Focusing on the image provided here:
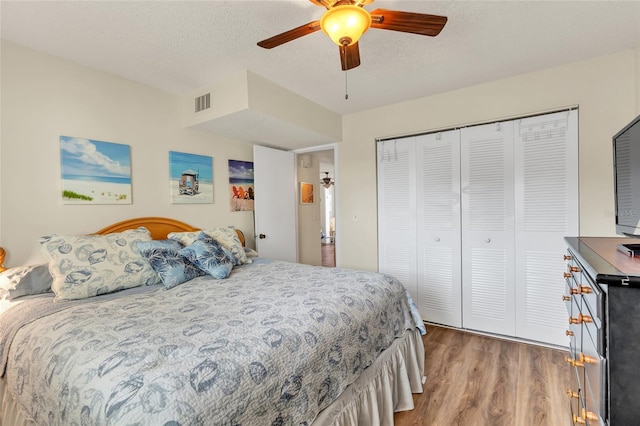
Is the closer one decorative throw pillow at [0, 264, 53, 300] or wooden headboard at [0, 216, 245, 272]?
decorative throw pillow at [0, 264, 53, 300]

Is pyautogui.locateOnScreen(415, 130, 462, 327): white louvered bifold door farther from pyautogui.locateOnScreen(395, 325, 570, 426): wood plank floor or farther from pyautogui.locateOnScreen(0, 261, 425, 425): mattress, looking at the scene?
pyautogui.locateOnScreen(0, 261, 425, 425): mattress

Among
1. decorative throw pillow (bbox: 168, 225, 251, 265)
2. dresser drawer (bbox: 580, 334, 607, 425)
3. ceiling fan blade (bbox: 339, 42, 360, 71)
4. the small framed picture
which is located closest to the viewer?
dresser drawer (bbox: 580, 334, 607, 425)

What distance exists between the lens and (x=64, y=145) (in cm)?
207

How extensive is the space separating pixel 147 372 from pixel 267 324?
17.9 inches

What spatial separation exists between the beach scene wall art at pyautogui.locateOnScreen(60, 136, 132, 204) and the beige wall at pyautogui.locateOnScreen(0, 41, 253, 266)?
5 centimetres

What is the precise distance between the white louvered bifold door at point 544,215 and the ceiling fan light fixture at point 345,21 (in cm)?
206

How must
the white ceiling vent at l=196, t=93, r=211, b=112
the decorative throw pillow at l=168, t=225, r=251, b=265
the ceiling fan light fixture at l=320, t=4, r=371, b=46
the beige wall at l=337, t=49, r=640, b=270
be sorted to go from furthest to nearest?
1. the white ceiling vent at l=196, t=93, r=211, b=112
2. the decorative throw pillow at l=168, t=225, r=251, b=265
3. the beige wall at l=337, t=49, r=640, b=270
4. the ceiling fan light fixture at l=320, t=4, r=371, b=46

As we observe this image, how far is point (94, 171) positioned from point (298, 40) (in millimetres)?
1844

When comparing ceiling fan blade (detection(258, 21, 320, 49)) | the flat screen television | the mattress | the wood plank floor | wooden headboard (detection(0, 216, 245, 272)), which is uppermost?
ceiling fan blade (detection(258, 21, 320, 49))

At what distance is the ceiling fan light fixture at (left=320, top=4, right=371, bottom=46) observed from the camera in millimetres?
1268

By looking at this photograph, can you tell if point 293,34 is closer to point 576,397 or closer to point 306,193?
point 576,397

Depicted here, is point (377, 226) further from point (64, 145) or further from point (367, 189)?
point (64, 145)

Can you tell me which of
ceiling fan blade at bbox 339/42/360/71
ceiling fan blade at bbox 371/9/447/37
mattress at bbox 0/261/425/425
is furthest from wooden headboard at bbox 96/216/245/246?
ceiling fan blade at bbox 371/9/447/37

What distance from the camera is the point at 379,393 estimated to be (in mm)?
1594
